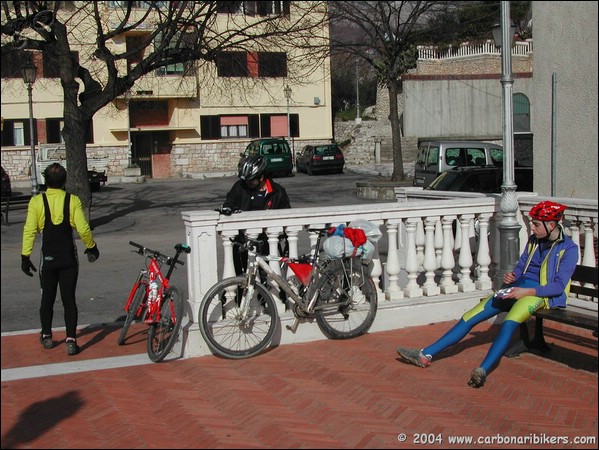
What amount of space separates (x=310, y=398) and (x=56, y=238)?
2813 millimetres

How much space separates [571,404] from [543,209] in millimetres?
1436

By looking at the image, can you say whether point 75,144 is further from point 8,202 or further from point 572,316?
point 572,316

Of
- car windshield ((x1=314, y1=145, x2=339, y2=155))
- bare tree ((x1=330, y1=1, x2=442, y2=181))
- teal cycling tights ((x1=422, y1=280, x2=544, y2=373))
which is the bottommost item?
teal cycling tights ((x1=422, y1=280, x2=544, y2=373))

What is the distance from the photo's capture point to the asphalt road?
4.63 meters

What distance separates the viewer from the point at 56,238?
7074 mm

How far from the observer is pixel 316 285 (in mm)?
7195

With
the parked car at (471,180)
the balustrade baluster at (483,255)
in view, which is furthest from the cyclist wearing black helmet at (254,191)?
the parked car at (471,180)

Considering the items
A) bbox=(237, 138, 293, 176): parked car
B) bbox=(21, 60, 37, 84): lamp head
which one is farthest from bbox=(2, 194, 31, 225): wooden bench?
bbox=(237, 138, 293, 176): parked car

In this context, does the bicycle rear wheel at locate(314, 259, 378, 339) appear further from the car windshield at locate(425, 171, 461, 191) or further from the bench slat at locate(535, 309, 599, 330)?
the car windshield at locate(425, 171, 461, 191)

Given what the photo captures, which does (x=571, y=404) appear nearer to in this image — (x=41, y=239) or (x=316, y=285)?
(x=316, y=285)

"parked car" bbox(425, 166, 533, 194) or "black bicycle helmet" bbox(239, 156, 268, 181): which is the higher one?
"black bicycle helmet" bbox(239, 156, 268, 181)

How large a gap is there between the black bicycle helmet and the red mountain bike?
0.95m

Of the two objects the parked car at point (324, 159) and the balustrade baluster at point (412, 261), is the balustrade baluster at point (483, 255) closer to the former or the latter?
the balustrade baluster at point (412, 261)

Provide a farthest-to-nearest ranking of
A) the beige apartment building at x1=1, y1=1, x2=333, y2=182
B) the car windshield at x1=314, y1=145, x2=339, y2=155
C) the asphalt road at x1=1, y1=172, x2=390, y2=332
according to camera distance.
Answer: the beige apartment building at x1=1, y1=1, x2=333, y2=182 < the car windshield at x1=314, y1=145, x2=339, y2=155 < the asphalt road at x1=1, y1=172, x2=390, y2=332
